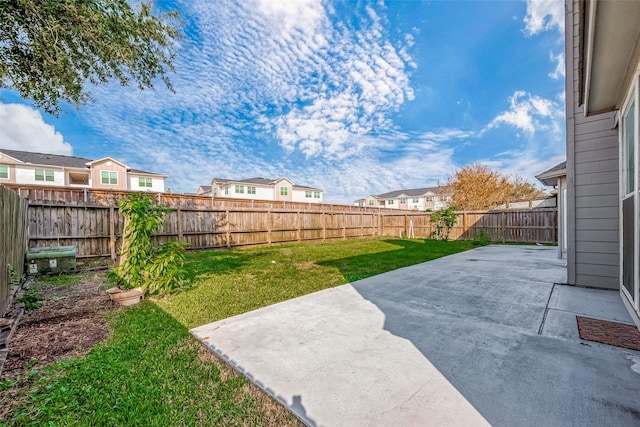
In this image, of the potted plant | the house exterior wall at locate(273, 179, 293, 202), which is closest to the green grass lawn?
the potted plant

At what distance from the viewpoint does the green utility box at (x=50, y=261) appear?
520cm

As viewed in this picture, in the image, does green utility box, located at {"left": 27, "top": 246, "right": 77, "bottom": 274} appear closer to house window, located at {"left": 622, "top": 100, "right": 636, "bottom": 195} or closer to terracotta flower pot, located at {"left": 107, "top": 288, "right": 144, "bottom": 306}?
terracotta flower pot, located at {"left": 107, "top": 288, "right": 144, "bottom": 306}

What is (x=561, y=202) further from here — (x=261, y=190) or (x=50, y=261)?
(x=261, y=190)

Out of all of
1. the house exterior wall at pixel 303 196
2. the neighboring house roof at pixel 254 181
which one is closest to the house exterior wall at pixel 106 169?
the neighboring house roof at pixel 254 181

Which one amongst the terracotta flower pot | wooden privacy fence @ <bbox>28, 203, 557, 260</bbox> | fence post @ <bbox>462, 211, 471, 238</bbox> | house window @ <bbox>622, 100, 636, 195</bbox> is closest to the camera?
house window @ <bbox>622, 100, 636, 195</bbox>

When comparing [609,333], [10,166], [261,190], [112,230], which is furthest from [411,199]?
[10,166]

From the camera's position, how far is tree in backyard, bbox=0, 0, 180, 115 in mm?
4375

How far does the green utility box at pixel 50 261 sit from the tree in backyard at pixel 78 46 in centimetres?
316

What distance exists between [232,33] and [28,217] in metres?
7.52

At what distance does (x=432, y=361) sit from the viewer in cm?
Result: 202

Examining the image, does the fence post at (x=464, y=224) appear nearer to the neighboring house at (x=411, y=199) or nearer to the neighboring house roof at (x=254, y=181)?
the neighboring house roof at (x=254, y=181)

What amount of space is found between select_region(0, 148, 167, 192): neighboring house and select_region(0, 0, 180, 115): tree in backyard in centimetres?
1591

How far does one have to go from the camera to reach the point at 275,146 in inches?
890

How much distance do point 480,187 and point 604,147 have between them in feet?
63.7
